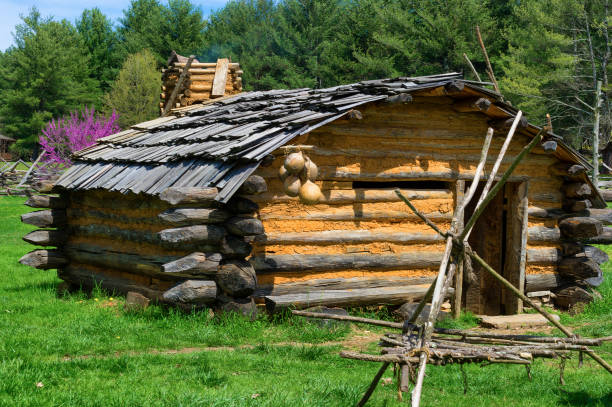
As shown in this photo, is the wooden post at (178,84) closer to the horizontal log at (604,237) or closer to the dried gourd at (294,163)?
the dried gourd at (294,163)

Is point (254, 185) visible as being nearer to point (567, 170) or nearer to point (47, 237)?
point (47, 237)

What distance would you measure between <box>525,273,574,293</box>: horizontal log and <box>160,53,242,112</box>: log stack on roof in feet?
24.3

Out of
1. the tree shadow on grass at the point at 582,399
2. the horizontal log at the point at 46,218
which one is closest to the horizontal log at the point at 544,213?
the tree shadow on grass at the point at 582,399

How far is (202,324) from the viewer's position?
28.6ft

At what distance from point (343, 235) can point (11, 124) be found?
186 feet

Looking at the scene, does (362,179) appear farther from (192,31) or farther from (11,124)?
(11,124)

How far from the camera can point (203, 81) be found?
50.3 ft

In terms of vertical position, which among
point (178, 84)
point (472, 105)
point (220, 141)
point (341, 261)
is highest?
point (178, 84)

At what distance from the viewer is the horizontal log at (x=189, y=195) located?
8.77 metres

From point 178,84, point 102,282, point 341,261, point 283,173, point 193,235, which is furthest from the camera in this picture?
point 178,84

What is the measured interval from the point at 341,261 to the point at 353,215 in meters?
0.70

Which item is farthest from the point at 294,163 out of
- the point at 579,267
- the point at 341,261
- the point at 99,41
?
the point at 99,41

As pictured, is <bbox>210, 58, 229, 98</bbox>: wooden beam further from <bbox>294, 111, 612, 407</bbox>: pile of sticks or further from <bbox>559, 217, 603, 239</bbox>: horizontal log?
<bbox>294, 111, 612, 407</bbox>: pile of sticks

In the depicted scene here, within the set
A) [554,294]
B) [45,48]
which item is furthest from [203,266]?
[45,48]
